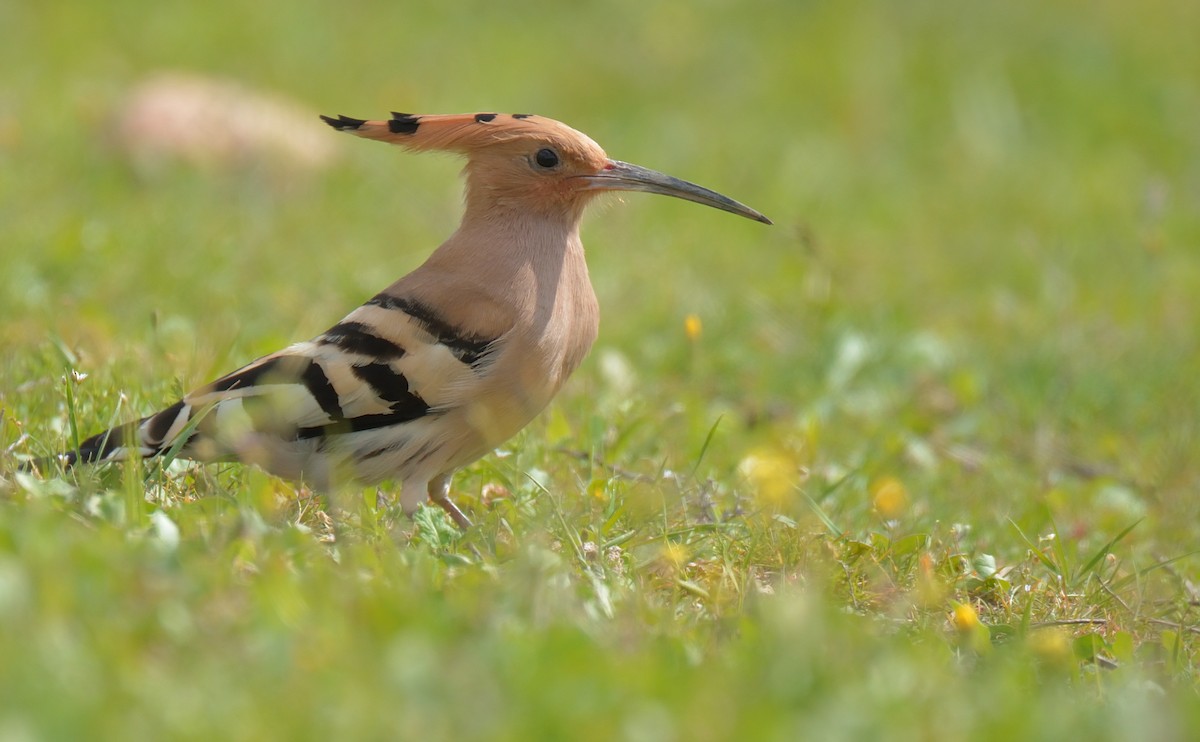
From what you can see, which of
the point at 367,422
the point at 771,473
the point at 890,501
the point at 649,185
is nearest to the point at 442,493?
the point at 367,422

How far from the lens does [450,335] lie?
3074 millimetres

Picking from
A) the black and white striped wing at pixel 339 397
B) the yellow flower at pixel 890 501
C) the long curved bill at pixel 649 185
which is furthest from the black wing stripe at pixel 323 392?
the yellow flower at pixel 890 501

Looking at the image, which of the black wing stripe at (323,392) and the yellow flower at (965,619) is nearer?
the yellow flower at (965,619)

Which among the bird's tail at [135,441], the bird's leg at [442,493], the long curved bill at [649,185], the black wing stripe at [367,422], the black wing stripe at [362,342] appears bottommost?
the bird's leg at [442,493]

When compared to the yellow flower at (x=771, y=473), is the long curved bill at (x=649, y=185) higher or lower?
higher

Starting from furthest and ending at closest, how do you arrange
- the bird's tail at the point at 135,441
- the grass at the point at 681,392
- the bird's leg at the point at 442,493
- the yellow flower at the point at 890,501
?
1. the yellow flower at the point at 890,501
2. the bird's leg at the point at 442,493
3. the bird's tail at the point at 135,441
4. the grass at the point at 681,392

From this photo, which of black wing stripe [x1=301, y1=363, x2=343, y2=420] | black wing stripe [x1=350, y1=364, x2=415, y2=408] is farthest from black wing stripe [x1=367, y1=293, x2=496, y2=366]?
black wing stripe [x1=301, y1=363, x2=343, y2=420]

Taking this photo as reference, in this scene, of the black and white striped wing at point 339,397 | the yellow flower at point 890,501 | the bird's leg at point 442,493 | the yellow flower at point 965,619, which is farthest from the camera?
the yellow flower at point 890,501

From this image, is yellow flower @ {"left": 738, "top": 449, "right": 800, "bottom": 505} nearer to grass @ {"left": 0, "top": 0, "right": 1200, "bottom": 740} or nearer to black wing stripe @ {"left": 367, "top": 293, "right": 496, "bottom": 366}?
grass @ {"left": 0, "top": 0, "right": 1200, "bottom": 740}

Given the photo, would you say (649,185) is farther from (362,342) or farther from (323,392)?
(323,392)

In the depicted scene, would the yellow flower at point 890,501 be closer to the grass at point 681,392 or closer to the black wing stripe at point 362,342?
the grass at point 681,392

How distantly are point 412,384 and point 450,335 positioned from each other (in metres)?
0.14

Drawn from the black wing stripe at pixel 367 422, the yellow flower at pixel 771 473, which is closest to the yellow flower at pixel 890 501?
the yellow flower at pixel 771 473

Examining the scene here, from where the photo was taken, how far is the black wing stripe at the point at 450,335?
3055 millimetres
